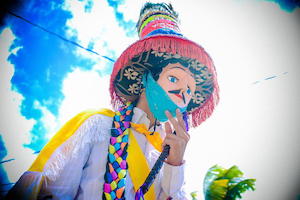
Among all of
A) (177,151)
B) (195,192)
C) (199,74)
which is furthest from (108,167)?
(195,192)

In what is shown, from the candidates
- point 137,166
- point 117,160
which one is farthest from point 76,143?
point 137,166

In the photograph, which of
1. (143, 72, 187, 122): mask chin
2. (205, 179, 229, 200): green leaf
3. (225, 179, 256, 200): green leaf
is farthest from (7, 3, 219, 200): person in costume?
(205, 179, 229, 200): green leaf

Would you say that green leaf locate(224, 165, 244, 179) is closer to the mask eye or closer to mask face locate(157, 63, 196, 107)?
mask face locate(157, 63, 196, 107)

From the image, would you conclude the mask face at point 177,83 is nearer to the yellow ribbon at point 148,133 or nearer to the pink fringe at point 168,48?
the pink fringe at point 168,48

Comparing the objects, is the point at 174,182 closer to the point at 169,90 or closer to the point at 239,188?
the point at 169,90

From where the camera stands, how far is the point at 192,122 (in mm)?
1836

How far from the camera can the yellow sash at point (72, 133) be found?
0.98m

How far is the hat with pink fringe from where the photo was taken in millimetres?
1347

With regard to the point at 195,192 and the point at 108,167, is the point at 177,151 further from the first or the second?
the point at 195,192

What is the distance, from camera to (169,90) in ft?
4.44

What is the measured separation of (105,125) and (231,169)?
128 inches

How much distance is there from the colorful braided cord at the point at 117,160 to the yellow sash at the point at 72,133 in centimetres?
8

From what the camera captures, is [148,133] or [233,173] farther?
[233,173]

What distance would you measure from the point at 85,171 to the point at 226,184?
3167mm
